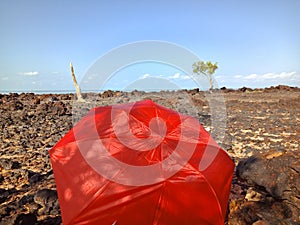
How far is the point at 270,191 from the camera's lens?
496 centimetres

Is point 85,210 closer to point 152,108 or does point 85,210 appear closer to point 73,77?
point 152,108

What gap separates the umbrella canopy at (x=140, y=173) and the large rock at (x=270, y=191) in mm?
432

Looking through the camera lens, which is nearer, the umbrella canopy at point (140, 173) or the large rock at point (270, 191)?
the umbrella canopy at point (140, 173)

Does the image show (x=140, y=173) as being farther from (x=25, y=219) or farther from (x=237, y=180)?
(x=237, y=180)

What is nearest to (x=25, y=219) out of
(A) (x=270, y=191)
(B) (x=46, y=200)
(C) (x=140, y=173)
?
(B) (x=46, y=200)

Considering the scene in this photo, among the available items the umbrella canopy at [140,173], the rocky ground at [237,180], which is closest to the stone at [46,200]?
the rocky ground at [237,180]

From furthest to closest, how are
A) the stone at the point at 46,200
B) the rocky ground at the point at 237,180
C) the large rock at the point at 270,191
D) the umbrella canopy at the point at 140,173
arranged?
the stone at the point at 46,200 → the rocky ground at the point at 237,180 → the large rock at the point at 270,191 → the umbrella canopy at the point at 140,173

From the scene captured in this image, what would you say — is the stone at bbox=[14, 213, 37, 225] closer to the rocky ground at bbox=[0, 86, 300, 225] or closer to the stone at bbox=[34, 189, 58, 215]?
the rocky ground at bbox=[0, 86, 300, 225]

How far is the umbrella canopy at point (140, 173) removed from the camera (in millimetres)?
3621

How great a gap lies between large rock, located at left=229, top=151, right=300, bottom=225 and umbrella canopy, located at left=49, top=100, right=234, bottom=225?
43 cm

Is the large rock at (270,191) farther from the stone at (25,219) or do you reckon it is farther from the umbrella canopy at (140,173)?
the stone at (25,219)

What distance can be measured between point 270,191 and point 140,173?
2.73 meters

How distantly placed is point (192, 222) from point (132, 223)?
83 cm

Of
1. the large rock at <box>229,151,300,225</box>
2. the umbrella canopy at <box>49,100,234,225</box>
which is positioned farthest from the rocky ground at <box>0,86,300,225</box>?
the umbrella canopy at <box>49,100,234,225</box>
